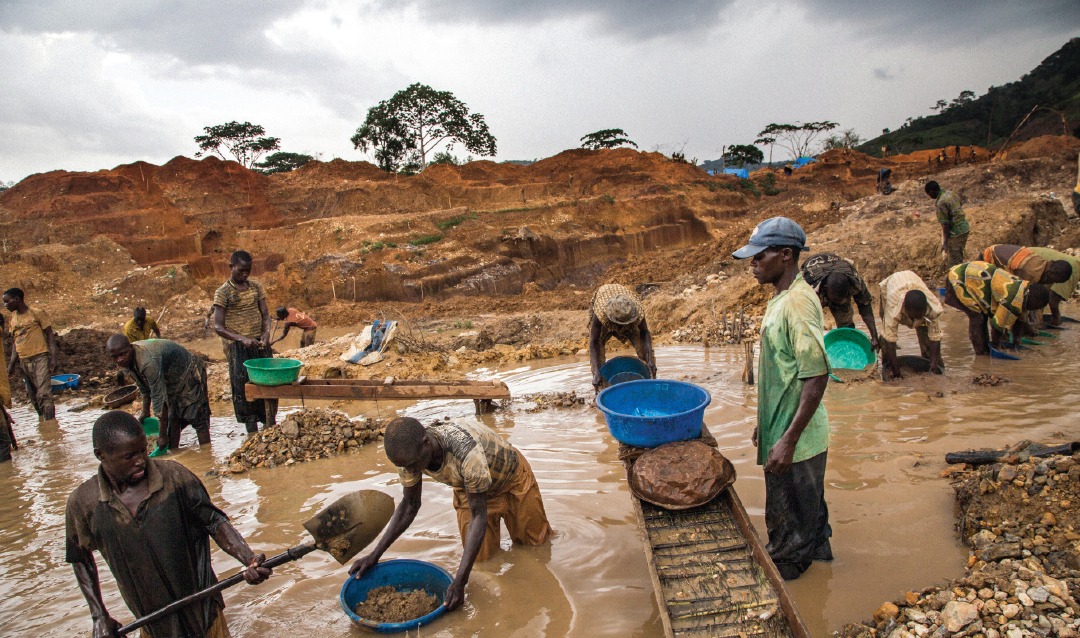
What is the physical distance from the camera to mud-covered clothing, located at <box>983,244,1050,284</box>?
18.6 feet

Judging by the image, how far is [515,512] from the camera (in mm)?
3369

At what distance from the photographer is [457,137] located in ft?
105

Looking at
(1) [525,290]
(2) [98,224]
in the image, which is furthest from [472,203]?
(2) [98,224]

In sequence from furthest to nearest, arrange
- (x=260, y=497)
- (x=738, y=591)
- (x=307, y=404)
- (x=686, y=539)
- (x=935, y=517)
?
(x=307, y=404) < (x=260, y=497) < (x=935, y=517) < (x=686, y=539) < (x=738, y=591)

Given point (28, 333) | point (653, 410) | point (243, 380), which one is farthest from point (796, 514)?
point (28, 333)

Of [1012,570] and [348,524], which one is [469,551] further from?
[1012,570]

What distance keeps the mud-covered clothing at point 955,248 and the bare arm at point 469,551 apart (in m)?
8.68

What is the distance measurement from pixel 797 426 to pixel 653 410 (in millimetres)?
1434

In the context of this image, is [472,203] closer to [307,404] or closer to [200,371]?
[307,404]

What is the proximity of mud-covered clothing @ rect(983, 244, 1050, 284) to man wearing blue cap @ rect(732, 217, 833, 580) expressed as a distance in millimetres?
4676

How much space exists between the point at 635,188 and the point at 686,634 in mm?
25205

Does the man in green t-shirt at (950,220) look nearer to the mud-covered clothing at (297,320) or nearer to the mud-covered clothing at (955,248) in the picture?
the mud-covered clothing at (955,248)

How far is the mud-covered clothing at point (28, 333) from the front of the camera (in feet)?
23.8

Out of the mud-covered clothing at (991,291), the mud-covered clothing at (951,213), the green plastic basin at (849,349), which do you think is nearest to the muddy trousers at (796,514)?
the green plastic basin at (849,349)
